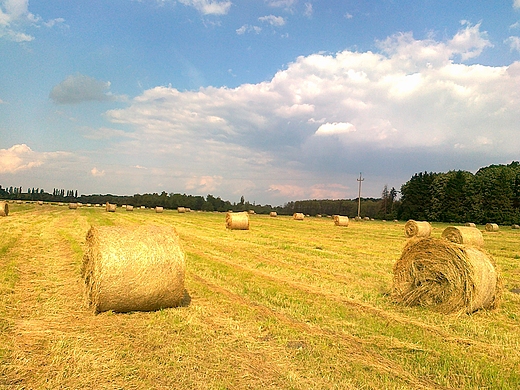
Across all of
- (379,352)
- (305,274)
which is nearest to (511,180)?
(305,274)

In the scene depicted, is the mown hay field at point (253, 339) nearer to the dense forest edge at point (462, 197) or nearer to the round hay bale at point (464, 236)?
the round hay bale at point (464, 236)

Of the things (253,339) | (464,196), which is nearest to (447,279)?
(253,339)

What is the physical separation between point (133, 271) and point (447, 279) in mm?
6161

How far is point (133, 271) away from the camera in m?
6.99

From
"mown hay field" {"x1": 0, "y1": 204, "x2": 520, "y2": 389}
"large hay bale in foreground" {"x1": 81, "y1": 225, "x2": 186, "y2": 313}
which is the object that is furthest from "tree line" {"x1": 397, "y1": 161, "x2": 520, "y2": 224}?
"large hay bale in foreground" {"x1": 81, "y1": 225, "x2": 186, "y2": 313}

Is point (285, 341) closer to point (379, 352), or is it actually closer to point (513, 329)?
point (379, 352)

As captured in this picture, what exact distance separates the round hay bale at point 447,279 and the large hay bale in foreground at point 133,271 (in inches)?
185

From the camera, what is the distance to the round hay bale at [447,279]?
7.69 meters

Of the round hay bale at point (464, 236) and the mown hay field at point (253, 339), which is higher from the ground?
the round hay bale at point (464, 236)

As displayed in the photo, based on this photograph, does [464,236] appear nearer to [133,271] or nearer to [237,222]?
[237,222]

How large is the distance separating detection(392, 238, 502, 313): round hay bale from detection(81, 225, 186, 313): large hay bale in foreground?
4703 millimetres

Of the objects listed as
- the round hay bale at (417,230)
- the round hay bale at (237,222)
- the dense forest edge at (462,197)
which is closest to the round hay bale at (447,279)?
the round hay bale at (237,222)

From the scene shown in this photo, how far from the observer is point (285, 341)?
5.55m

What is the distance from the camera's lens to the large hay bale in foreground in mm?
6805
